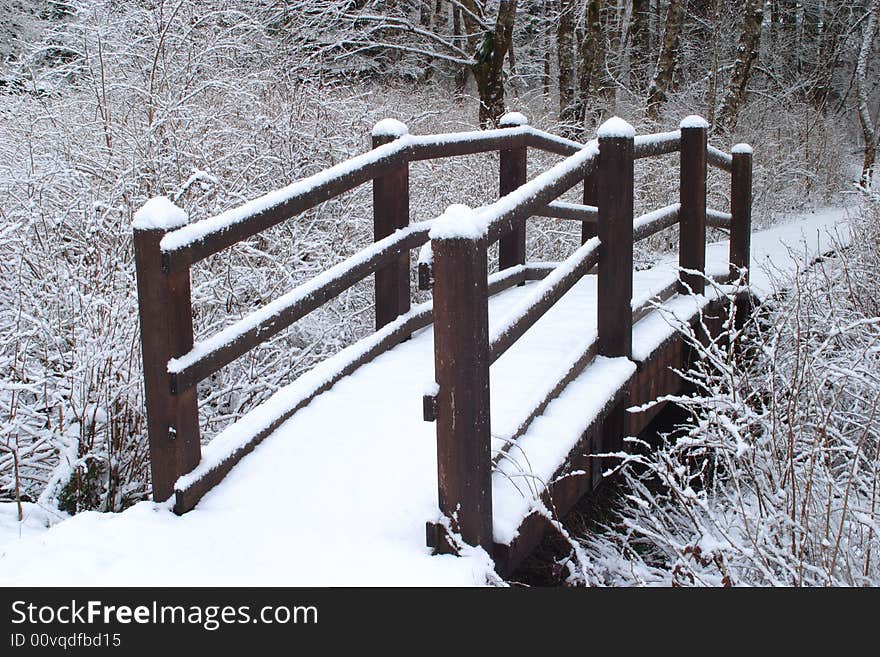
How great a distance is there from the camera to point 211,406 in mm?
5457

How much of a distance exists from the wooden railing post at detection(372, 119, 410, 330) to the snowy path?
0.70 meters

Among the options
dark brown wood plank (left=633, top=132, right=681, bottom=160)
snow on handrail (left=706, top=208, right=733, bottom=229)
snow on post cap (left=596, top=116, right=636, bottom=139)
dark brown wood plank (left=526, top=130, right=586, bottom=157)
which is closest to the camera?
snow on post cap (left=596, top=116, right=636, bottom=139)

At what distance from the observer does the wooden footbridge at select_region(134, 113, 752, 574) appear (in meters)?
3.01

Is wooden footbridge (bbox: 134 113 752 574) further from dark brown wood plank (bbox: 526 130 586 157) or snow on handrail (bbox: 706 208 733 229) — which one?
snow on handrail (bbox: 706 208 733 229)

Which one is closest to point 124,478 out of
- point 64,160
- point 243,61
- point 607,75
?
point 64,160

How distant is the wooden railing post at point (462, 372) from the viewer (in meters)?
2.93

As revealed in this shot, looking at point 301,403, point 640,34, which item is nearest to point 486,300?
point 301,403

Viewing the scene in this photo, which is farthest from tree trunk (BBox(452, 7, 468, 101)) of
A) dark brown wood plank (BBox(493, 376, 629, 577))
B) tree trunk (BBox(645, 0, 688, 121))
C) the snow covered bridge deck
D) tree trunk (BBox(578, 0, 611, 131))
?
dark brown wood plank (BBox(493, 376, 629, 577))

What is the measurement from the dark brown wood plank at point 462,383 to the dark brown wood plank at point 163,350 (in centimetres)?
94

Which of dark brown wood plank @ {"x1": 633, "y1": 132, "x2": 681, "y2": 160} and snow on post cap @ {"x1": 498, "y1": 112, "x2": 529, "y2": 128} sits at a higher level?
snow on post cap @ {"x1": 498, "y1": 112, "x2": 529, "y2": 128}

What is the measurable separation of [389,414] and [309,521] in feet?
3.09
